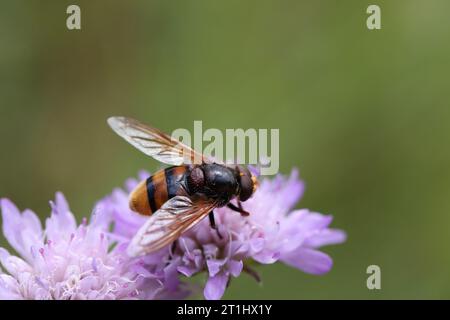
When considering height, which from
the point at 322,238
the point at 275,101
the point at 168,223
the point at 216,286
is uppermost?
→ the point at 275,101

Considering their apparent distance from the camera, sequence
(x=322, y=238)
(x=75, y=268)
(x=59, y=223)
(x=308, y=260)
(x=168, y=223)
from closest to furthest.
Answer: (x=168, y=223), (x=75, y=268), (x=59, y=223), (x=308, y=260), (x=322, y=238)

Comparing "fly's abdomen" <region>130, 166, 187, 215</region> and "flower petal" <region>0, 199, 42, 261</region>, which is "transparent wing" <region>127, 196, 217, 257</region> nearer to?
"fly's abdomen" <region>130, 166, 187, 215</region>

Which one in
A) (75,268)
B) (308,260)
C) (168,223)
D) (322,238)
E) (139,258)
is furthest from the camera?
(322,238)

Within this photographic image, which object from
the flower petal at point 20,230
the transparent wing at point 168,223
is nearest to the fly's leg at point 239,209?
the transparent wing at point 168,223

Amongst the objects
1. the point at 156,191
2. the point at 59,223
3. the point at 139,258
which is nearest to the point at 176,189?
the point at 156,191

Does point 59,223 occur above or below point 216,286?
above

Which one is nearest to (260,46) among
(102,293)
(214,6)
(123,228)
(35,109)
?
(214,6)

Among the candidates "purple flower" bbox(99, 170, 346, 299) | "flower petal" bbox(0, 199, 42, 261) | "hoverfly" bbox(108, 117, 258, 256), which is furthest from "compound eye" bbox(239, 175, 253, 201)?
"flower petal" bbox(0, 199, 42, 261)

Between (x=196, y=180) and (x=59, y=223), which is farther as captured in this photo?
(x=59, y=223)

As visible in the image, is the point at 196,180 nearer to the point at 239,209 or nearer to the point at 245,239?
the point at 239,209
